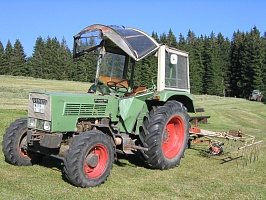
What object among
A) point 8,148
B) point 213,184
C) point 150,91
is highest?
point 150,91

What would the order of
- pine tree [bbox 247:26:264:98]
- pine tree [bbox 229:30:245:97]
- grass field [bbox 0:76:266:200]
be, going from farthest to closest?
pine tree [bbox 229:30:245:97] < pine tree [bbox 247:26:264:98] < grass field [bbox 0:76:266:200]

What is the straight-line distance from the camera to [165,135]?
761 centimetres

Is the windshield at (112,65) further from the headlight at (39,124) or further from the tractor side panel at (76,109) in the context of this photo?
the headlight at (39,124)

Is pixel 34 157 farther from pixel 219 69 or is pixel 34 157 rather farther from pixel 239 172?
pixel 219 69

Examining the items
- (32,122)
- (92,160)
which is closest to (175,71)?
(92,160)

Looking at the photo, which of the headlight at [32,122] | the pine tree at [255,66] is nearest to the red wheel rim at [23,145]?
the headlight at [32,122]

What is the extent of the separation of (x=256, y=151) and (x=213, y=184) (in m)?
3.39

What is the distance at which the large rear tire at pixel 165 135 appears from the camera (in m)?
7.06

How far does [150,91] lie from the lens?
7.56 m

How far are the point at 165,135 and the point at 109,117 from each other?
143cm

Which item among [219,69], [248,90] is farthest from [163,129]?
[219,69]

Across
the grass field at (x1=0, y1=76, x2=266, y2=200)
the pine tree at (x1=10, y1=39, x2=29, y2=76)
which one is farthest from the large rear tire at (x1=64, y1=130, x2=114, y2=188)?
the pine tree at (x1=10, y1=39, x2=29, y2=76)

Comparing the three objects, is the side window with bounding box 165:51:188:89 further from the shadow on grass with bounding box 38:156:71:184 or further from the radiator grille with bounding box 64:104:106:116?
the shadow on grass with bounding box 38:156:71:184

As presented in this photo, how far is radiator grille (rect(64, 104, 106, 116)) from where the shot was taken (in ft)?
20.3
